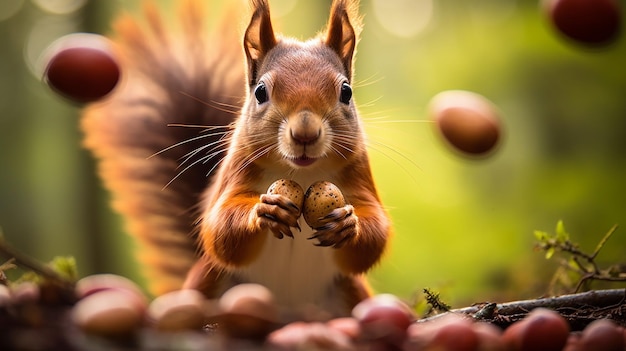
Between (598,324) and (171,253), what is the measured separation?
1768 mm

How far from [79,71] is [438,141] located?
8.40 ft

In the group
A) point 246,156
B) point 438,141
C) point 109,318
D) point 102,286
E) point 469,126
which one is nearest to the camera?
point 109,318

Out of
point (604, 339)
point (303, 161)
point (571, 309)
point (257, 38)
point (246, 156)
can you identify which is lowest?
point (604, 339)

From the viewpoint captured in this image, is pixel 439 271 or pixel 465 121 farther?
pixel 439 271

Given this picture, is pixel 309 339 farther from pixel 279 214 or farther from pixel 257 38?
pixel 257 38

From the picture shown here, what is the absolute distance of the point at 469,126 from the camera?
2355 millimetres

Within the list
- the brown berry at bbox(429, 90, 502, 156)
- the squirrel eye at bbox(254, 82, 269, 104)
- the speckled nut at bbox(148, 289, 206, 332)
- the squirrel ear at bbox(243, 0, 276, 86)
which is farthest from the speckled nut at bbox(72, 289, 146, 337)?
the brown berry at bbox(429, 90, 502, 156)

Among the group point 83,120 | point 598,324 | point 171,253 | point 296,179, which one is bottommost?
point 598,324

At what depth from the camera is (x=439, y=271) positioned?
17.6 ft

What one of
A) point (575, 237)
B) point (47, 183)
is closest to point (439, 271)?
point (575, 237)

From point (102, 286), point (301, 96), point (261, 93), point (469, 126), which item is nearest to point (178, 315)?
point (102, 286)

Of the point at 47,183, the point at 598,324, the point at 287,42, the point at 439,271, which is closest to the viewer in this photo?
the point at 598,324

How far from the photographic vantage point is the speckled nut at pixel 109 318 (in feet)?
3.25

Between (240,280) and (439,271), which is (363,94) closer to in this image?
(439,271)
